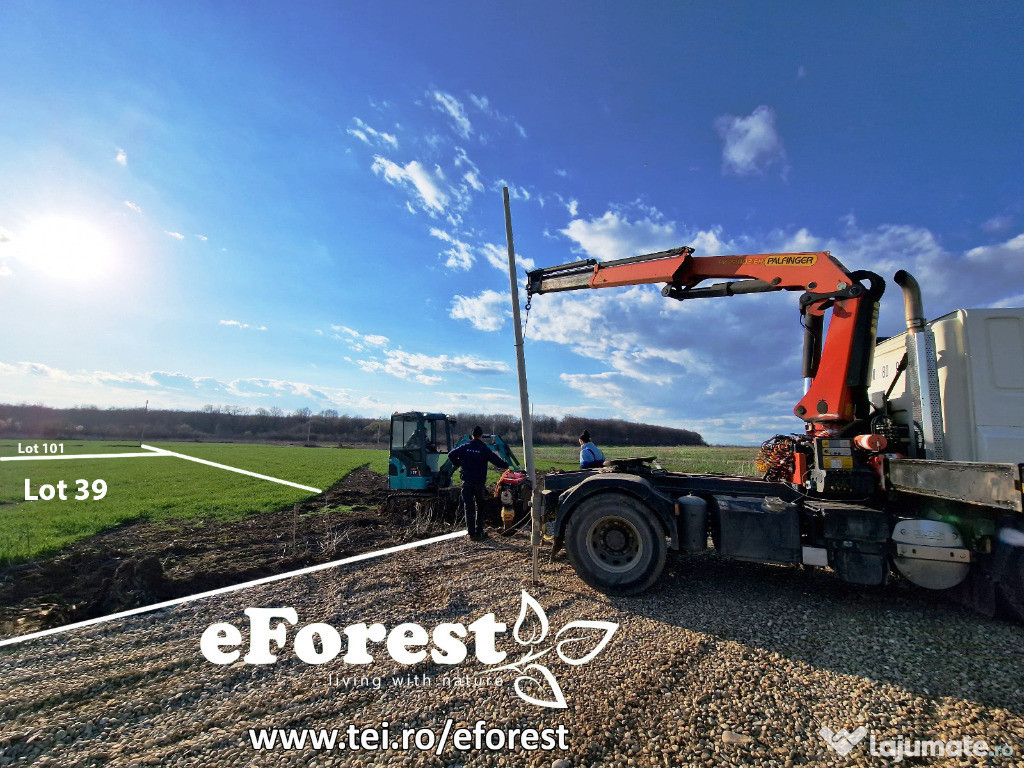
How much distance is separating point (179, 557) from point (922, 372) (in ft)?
37.2

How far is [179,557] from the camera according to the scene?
820 cm

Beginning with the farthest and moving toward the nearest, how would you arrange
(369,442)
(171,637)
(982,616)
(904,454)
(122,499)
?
(369,442) < (122,499) < (904,454) < (982,616) < (171,637)

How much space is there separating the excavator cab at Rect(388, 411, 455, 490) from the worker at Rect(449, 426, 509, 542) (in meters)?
4.81

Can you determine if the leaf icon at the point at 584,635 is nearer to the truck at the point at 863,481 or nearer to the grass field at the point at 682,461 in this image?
the truck at the point at 863,481

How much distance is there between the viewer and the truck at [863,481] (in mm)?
4832

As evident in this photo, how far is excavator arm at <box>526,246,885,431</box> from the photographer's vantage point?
228 inches

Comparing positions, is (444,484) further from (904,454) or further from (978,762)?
(978,762)

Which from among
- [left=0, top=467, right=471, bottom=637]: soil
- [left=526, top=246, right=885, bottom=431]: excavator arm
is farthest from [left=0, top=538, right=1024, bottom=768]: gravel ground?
[left=526, top=246, right=885, bottom=431]: excavator arm

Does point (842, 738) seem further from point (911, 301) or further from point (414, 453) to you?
point (414, 453)

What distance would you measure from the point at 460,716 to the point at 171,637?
10.4 ft

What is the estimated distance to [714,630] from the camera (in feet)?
14.9

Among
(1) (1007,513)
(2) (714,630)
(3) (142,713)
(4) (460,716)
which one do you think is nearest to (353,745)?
(4) (460,716)

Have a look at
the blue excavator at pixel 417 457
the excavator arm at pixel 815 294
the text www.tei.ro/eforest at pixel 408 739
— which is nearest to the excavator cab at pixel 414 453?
the blue excavator at pixel 417 457

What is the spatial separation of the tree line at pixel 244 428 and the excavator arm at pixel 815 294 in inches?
1572
